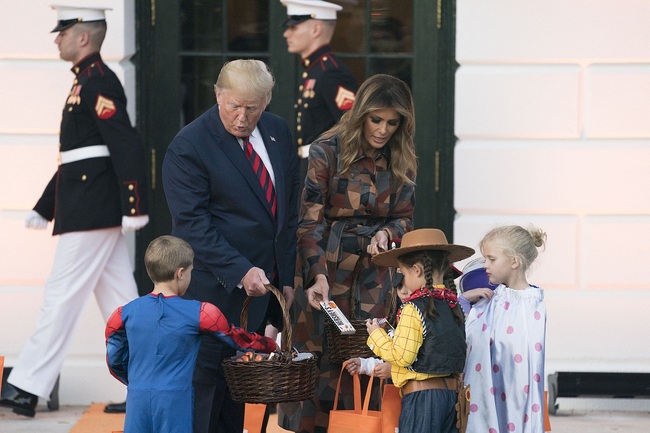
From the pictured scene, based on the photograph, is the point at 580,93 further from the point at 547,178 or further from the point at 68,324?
the point at 68,324

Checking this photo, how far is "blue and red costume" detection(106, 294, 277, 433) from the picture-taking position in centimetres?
496

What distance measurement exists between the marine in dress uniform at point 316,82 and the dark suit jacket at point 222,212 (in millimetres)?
1677

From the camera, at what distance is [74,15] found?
7180 millimetres

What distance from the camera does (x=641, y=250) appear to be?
298 inches

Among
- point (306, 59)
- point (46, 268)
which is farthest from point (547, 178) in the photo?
point (46, 268)

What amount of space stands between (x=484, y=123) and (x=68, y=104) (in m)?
2.38

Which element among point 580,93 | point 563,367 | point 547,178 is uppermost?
point 580,93

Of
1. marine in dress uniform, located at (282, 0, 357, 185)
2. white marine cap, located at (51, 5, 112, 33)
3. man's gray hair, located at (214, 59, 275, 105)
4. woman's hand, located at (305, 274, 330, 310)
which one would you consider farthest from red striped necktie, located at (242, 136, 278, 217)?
white marine cap, located at (51, 5, 112, 33)

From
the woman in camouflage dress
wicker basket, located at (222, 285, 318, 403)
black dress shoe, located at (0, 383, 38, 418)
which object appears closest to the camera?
wicker basket, located at (222, 285, 318, 403)

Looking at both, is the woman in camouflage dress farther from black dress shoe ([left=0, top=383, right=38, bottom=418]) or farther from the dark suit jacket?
black dress shoe ([left=0, top=383, right=38, bottom=418])

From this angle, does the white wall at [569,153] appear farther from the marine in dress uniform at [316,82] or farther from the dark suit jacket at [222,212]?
the dark suit jacket at [222,212]

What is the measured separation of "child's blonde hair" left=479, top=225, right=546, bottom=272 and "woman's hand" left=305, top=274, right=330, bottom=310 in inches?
27.5

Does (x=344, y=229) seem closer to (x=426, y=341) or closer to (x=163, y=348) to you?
(x=426, y=341)

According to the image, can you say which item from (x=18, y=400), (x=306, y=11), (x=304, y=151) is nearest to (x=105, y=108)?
(x=304, y=151)
